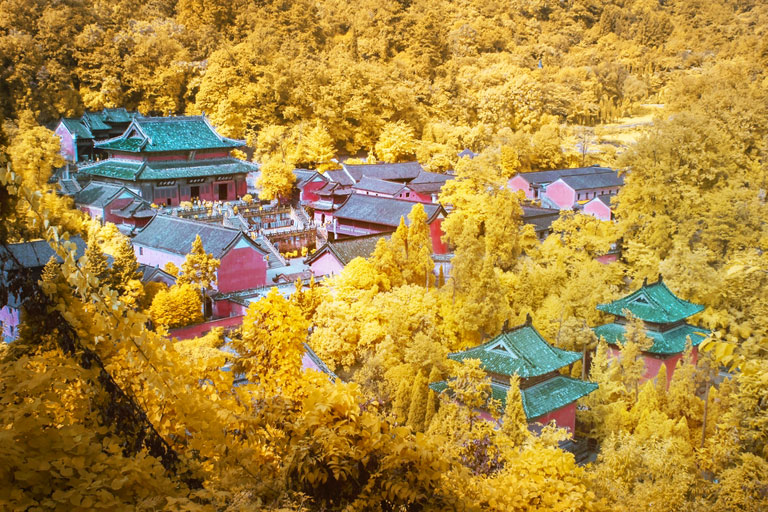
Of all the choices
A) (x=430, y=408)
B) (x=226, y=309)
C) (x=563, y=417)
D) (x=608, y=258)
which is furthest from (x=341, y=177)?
(x=563, y=417)

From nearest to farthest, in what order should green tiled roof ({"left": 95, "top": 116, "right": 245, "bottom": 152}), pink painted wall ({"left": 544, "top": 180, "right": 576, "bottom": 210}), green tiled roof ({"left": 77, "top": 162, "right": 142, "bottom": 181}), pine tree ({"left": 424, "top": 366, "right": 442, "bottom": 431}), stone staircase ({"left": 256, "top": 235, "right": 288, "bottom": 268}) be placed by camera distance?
pine tree ({"left": 424, "top": 366, "right": 442, "bottom": 431}), stone staircase ({"left": 256, "top": 235, "right": 288, "bottom": 268}), green tiled roof ({"left": 77, "top": 162, "right": 142, "bottom": 181}), green tiled roof ({"left": 95, "top": 116, "right": 245, "bottom": 152}), pink painted wall ({"left": 544, "top": 180, "right": 576, "bottom": 210})

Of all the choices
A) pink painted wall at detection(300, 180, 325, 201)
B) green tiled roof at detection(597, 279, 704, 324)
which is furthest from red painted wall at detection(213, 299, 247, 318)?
pink painted wall at detection(300, 180, 325, 201)

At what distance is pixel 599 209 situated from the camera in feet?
98.0

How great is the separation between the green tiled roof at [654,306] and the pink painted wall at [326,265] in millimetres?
8051

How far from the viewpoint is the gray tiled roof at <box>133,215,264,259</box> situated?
774 inches

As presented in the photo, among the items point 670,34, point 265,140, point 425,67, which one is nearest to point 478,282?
point 265,140

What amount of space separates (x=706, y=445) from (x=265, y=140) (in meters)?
28.8

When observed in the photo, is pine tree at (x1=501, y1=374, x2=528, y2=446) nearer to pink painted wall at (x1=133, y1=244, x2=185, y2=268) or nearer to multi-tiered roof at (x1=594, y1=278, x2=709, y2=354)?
multi-tiered roof at (x1=594, y1=278, x2=709, y2=354)

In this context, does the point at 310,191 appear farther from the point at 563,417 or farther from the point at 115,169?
the point at 563,417

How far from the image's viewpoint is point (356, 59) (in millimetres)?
49312

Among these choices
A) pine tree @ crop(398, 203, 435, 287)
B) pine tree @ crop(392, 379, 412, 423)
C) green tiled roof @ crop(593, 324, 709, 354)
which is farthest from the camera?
pine tree @ crop(398, 203, 435, 287)

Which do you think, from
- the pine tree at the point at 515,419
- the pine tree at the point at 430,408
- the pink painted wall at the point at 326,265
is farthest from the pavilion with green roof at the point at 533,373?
the pink painted wall at the point at 326,265

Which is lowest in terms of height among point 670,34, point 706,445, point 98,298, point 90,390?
point 706,445

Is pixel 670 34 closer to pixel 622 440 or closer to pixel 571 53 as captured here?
pixel 571 53
